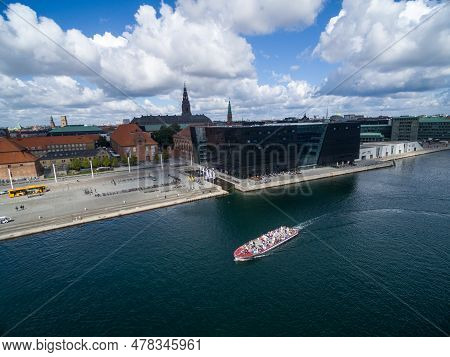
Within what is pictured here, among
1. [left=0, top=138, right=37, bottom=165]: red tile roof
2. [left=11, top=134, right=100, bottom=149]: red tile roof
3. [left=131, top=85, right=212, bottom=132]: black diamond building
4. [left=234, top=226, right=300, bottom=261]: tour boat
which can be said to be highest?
[left=131, top=85, right=212, bottom=132]: black diamond building

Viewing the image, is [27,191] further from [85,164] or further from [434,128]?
[434,128]

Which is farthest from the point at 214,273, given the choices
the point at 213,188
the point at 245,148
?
the point at 245,148

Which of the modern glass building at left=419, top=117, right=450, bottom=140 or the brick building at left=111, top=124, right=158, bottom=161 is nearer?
the brick building at left=111, top=124, right=158, bottom=161

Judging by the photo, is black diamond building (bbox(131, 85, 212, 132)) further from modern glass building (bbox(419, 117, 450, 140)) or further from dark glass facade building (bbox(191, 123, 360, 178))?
modern glass building (bbox(419, 117, 450, 140))

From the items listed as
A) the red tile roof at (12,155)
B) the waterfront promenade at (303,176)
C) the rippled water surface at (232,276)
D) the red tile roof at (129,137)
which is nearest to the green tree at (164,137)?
the red tile roof at (129,137)

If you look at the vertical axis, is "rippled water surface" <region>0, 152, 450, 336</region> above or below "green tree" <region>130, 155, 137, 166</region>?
below

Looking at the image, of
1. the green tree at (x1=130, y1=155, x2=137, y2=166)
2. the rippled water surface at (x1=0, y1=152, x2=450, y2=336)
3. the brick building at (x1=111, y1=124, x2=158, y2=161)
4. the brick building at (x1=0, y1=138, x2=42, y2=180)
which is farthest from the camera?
the brick building at (x1=111, y1=124, x2=158, y2=161)

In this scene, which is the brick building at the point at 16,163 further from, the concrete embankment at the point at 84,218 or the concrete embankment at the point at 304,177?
the concrete embankment at the point at 304,177

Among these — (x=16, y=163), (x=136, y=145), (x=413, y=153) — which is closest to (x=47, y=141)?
(x=16, y=163)

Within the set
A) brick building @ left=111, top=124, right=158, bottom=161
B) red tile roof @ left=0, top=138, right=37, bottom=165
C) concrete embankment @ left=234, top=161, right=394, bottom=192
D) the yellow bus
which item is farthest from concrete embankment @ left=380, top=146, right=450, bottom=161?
red tile roof @ left=0, top=138, right=37, bottom=165
